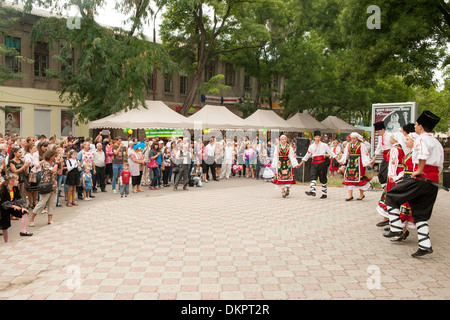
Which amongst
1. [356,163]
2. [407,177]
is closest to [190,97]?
[356,163]

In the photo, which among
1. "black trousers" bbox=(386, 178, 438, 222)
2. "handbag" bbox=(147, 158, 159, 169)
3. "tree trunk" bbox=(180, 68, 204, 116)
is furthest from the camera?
"tree trunk" bbox=(180, 68, 204, 116)

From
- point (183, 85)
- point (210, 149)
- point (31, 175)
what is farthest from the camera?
point (183, 85)

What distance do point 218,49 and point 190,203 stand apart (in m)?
24.6

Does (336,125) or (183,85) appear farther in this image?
(183,85)

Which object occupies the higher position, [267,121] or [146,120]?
[267,121]

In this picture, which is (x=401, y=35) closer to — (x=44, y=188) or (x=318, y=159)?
(x=318, y=159)

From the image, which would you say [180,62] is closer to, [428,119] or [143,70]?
[143,70]

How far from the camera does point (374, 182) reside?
15961 mm

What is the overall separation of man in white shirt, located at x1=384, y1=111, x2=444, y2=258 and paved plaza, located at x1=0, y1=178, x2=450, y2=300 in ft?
1.51

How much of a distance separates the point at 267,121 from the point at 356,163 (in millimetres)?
14858

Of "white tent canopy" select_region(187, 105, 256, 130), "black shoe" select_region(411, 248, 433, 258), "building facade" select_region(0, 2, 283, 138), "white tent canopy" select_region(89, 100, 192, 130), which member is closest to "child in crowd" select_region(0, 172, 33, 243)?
"black shoe" select_region(411, 248, 433, 258)

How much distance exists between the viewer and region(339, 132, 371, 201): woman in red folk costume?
11921 mm

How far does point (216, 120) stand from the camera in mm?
24094

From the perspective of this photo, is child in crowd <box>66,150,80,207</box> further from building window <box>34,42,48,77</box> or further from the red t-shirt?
building window <box>34,42,48,77</box>
